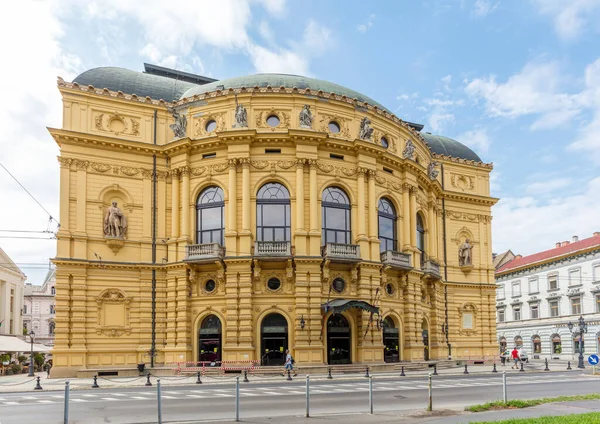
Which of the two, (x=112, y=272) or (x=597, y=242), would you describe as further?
(x=597, y=242)

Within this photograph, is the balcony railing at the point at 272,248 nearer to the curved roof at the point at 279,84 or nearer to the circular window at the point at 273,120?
the circular window at the point at 273,120

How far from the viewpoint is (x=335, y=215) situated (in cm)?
4228

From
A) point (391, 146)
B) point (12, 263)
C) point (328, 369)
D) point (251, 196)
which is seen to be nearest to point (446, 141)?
point (391, 146)

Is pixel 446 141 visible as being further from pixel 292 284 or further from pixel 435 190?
pixel 292 284

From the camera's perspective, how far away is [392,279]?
145 ft

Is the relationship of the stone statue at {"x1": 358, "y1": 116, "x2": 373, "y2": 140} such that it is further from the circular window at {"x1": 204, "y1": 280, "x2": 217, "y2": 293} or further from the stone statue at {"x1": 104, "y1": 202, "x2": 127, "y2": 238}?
the stone statue at {"x1": 104, "y1": 202, "x2": 127, "y2": 238}

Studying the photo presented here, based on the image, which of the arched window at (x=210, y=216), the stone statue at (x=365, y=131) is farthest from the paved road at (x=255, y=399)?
the stone statue at (x=365, y=131)

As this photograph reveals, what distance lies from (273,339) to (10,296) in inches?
2174

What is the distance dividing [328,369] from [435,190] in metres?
22.2

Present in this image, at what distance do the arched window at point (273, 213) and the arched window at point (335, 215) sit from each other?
8.44ft

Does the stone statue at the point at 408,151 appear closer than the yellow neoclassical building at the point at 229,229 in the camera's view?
No

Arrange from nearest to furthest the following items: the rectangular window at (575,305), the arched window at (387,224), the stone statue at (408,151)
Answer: the arched window at (387,224)
the stone statue at (408,151)
the rectangular window at (575,305)

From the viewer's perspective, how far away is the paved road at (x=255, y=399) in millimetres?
18500

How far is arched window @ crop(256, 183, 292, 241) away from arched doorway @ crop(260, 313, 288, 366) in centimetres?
530
